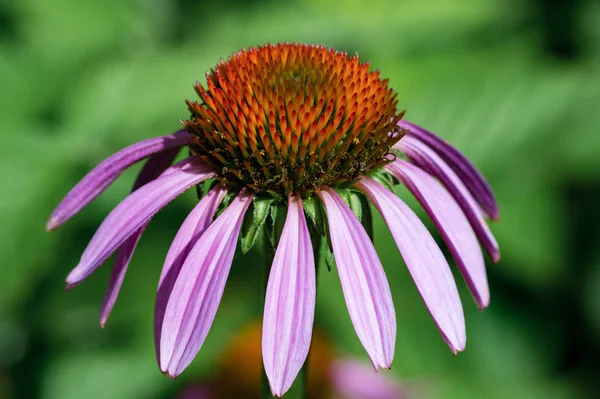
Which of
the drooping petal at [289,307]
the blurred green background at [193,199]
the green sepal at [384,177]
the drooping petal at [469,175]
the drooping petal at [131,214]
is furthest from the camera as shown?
the blurred green background at [193,199]

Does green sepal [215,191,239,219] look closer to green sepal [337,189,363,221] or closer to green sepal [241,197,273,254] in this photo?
green sepal [241,197,273,254]

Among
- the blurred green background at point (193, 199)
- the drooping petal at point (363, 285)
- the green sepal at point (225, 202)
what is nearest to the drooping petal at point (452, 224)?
the drooping petal at point (363, 285)

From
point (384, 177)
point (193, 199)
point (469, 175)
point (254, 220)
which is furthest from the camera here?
point (193, 199)

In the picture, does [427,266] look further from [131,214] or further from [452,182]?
[131,214]

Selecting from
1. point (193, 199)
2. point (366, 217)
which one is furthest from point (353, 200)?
point (193, 199)

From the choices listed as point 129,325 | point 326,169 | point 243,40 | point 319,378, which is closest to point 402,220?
point 326,169

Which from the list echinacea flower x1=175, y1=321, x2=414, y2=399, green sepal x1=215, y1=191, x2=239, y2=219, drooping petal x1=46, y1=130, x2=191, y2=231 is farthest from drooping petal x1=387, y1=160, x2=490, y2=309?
echinacea flower x1=175, y1=321, x2=414, y2=399

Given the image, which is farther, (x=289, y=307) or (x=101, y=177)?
(x=101, y=177)

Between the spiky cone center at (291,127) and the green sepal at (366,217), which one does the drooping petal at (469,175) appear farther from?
the green sepal at (366,217)
